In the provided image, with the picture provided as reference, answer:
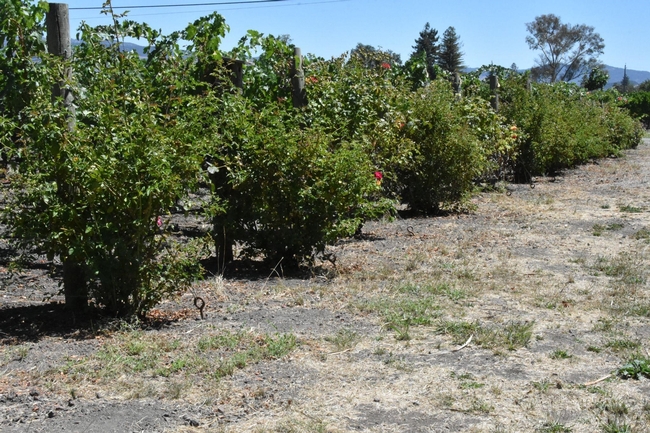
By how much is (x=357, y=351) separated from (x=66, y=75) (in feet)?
9.24

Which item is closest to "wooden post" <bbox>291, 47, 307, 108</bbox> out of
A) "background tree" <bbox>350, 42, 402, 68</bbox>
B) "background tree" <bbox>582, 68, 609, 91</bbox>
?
"background tree" <bbox>350, 42, 402, 68</bbox>

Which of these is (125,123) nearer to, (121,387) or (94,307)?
(94,307)

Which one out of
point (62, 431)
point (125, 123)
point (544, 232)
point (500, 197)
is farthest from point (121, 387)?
point (500, 197)

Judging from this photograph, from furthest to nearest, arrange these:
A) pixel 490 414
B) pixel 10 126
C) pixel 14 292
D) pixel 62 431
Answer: pixel 14 292
pixel 10 126
pixel 490 414
pixel 62 431

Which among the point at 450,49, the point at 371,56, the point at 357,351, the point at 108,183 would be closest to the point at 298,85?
the point at 371,56

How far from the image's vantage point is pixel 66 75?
5398 mm

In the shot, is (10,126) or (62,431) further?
(10,126)

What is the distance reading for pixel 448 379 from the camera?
14.9 ft

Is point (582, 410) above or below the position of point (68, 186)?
below

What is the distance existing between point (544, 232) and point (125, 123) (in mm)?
6303

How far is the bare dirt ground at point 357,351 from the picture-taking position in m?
4.01

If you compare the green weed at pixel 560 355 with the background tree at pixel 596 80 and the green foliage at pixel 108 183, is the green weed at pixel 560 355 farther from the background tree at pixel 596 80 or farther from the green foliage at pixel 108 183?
the background tree at pixel 596 80

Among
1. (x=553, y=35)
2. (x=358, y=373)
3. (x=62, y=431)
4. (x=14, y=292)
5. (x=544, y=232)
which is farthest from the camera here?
(x=553, y=35)

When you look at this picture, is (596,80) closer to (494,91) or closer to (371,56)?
(494,91)
